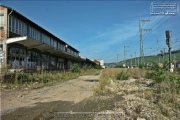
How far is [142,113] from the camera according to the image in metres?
6.54

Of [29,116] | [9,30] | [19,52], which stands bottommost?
[29,116]

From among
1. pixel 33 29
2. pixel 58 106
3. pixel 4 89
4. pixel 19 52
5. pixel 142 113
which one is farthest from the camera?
pixel 33 29

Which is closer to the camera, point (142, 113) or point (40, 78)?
point (142, 113)

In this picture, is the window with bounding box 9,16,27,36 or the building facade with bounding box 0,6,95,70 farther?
the window with bounding box 9,16,27,36

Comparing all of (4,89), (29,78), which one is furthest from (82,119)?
(29,78)

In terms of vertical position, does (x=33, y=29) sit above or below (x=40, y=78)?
above

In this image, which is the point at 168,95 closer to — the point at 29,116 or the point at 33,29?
the point at 29,116

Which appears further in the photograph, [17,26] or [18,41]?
[17,26]

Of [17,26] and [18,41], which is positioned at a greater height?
[17,26]

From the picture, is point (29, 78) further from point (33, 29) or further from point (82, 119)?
point (33, 29)

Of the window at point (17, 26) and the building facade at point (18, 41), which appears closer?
the building facade at point (18, 41)

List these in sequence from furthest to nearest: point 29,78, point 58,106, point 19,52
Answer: point 19,52 → point 29,78 → point 58,106

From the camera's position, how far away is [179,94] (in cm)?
969

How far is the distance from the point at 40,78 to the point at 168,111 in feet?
42.2
